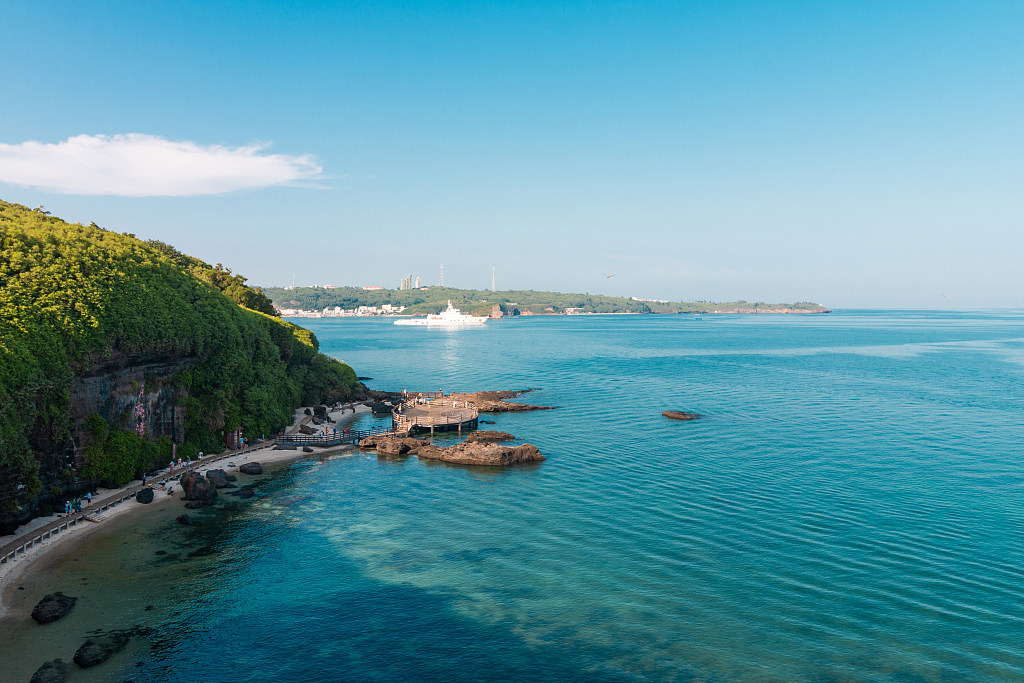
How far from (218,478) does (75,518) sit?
11620 millimetres

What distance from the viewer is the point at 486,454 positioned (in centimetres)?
6222

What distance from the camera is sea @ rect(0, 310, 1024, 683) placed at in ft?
88.9

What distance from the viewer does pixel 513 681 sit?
25.6m

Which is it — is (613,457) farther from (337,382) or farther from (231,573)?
(337,382)

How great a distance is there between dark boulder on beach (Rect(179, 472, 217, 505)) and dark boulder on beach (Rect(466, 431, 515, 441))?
28.3 meters

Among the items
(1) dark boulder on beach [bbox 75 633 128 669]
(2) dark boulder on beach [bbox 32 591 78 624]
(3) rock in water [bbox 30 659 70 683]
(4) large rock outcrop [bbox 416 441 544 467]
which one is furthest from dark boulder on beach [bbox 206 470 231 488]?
(3) rock in water [bbox 30 659 70 683]

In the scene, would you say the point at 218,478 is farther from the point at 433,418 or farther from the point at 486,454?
the point at 433,418

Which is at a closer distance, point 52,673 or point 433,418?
point 52,673

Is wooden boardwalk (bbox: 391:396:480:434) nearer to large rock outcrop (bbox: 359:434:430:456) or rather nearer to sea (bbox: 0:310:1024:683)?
large rock outcrop (bbox: 359:434:430:456)

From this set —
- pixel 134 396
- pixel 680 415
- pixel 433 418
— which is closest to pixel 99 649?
pixel 134 396

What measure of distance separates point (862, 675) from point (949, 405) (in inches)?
3262

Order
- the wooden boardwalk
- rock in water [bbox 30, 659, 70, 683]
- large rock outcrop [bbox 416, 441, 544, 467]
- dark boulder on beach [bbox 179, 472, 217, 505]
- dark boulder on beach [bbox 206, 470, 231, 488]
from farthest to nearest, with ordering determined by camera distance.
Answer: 1. the wooden boardwalk
2. large rock outcrop [bbox 416, 441, 544, 467]
3. dark boulder on beach [bbox 206, 470, 231, 488]
4. dark boulder on beach [bbox 179, 472, 217, 505]
5. rock in water [bbox 30, 659, 70, 683]

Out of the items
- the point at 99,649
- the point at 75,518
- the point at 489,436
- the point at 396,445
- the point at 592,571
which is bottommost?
the point at 99,649

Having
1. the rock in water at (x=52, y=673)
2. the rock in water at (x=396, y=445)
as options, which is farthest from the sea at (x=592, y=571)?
the rock in water at (x=396, y=445)
